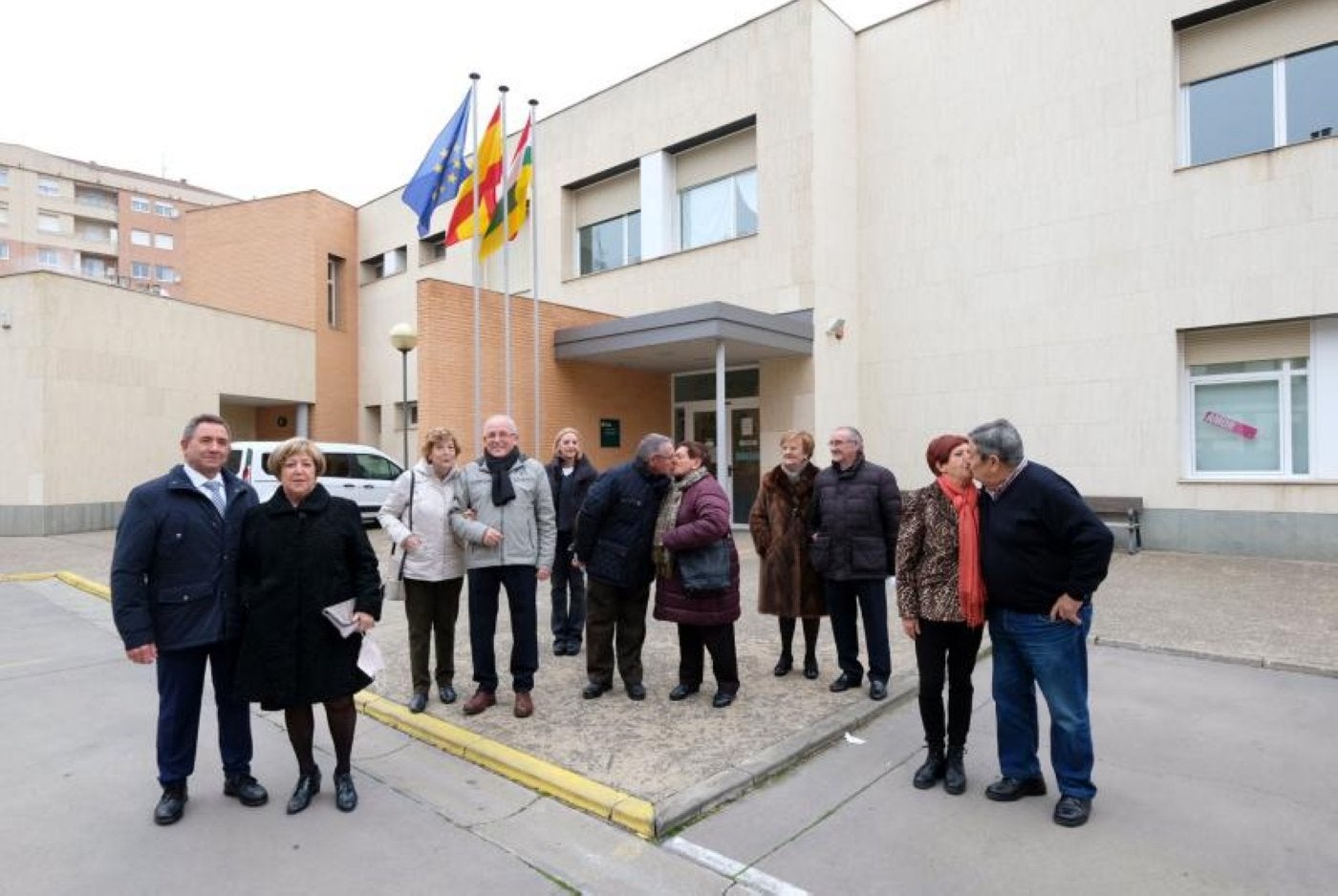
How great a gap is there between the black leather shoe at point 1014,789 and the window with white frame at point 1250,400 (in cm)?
865

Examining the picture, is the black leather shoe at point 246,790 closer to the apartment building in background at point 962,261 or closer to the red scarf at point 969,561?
the red scarf at point 969,561

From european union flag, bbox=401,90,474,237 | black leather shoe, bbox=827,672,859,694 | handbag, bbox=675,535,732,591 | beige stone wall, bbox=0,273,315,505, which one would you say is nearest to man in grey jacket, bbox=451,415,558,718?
handbag, bbox=675,535,732,591

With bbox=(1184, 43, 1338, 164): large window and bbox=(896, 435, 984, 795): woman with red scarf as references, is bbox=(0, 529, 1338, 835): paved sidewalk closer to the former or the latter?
bbox=(896, 435, 984, 795): woman with red scarf

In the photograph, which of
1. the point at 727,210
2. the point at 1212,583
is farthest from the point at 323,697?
the point at 727,210

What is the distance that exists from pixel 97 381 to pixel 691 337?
13321mm

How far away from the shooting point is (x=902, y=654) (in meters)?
5.94

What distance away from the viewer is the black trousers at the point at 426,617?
4.84m

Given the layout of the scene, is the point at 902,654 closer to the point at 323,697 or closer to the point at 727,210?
the point at 323,697

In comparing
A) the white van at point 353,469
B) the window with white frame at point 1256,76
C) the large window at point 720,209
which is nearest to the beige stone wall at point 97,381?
the white van at point 353,469

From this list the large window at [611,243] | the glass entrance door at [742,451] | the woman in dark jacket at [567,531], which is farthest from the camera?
the large window at [611,243]

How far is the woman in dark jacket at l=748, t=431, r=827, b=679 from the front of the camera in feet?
17.1

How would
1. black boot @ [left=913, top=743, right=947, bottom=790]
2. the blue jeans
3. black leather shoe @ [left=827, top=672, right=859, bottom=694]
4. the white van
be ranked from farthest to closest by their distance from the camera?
the white van → black leather shoe @ [left=827, top=672, right=859, bottom=694] → black boot @ [left=913, top=743, right=947, bottom=790] → the blue jeans

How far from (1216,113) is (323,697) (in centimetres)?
1247

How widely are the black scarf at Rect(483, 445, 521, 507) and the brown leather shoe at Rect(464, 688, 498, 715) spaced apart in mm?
1180
